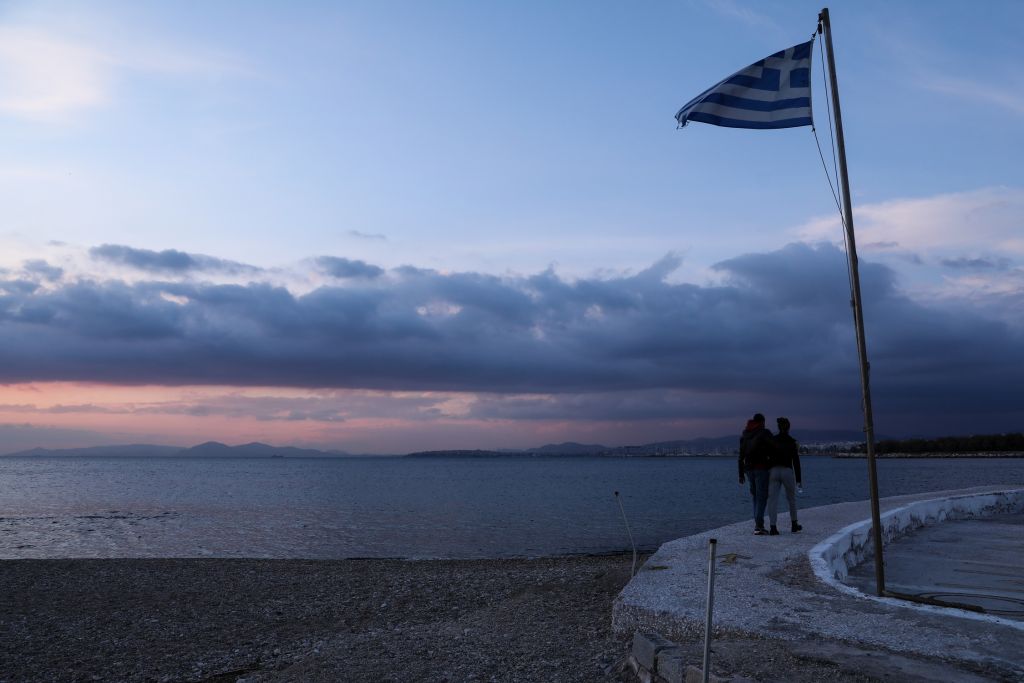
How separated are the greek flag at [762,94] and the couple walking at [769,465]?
5.38 m

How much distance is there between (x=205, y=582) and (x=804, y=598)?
12556 millimetres

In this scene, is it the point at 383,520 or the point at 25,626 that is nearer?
the point at 25,626

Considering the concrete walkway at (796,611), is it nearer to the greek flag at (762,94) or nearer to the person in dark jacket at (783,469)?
the person in dark jacket at (783,469)

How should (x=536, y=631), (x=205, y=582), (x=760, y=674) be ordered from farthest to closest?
(x=205, y=582) → (x=536, y=631) → (x=760, y=674)

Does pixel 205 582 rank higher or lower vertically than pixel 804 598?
lower

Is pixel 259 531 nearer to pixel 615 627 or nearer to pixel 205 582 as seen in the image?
pixel 205 582

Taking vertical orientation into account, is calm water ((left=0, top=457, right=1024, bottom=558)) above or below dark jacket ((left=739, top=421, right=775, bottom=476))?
below

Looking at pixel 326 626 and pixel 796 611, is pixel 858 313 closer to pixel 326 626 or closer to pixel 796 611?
pixel 796 611

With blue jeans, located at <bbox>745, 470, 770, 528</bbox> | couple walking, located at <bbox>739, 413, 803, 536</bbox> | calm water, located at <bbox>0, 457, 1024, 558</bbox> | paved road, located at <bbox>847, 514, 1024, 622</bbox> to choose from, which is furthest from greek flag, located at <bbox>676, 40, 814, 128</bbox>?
calm water, located at <bbox>0, 457, 1024, 558</bbox>

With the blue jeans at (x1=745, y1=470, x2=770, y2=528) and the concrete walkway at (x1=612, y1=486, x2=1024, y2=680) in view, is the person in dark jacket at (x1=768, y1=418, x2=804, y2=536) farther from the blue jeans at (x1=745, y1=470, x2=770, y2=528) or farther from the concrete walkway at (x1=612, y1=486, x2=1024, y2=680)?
the concrete walkway at (x1=612, y1=486, x2=1024, y2=680)

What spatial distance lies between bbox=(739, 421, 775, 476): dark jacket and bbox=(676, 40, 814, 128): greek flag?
216 inches

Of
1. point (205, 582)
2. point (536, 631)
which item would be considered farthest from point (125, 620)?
point (536, 631)

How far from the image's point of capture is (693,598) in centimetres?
774

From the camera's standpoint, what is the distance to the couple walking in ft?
39.6
